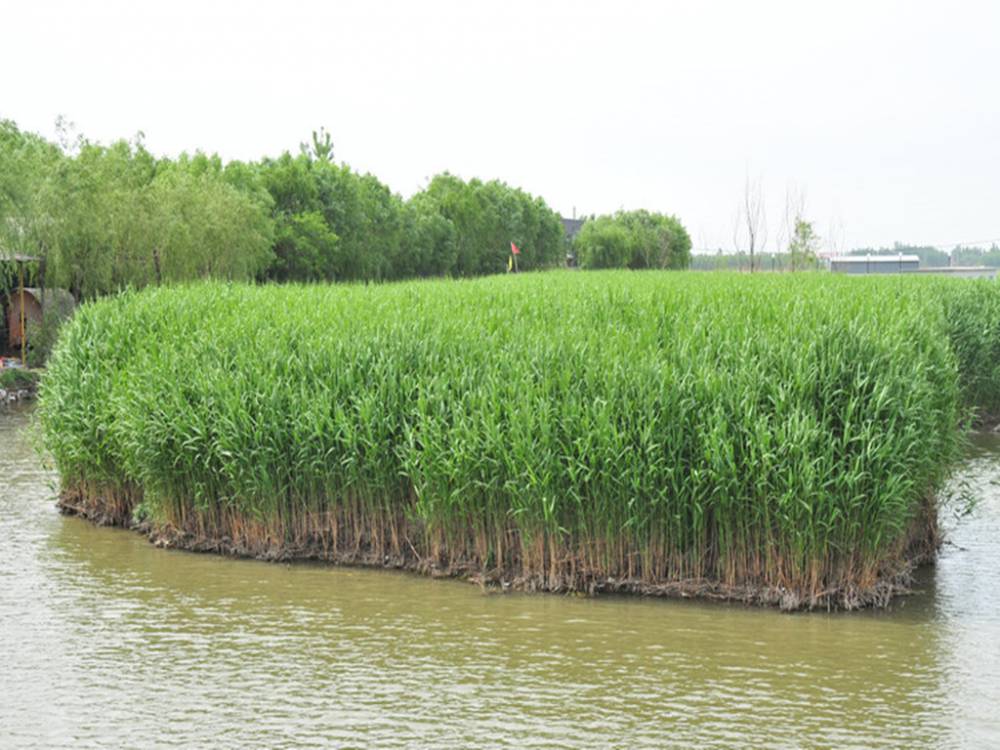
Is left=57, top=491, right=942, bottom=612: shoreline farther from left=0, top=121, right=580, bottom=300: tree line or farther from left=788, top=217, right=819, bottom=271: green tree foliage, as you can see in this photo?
left=788, top=217, right=819, bottom=271: green tree foliage

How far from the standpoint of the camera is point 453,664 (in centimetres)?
842

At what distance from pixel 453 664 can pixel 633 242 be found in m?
87.6

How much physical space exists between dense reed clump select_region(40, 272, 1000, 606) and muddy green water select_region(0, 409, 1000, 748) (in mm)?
417

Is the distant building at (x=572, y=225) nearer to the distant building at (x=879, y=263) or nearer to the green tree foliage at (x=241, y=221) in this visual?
the green tree foliage at (x=241, y=221)

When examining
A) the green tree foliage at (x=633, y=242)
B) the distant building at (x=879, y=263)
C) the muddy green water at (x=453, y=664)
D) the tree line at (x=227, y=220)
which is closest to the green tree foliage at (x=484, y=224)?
the tree line at (x=227, y=220)

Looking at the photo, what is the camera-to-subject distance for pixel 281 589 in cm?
1040

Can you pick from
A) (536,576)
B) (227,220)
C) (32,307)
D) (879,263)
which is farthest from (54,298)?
(879,263)

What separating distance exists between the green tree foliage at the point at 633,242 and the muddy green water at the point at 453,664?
79.2 m

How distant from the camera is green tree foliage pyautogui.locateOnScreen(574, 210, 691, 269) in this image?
296 ft

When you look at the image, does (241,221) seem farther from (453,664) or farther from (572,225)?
(572,225)

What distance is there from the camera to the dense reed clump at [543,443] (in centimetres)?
948

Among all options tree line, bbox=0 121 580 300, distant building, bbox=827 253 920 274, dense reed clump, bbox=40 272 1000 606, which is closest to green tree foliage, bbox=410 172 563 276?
tree line, bbox=0 121 580 300

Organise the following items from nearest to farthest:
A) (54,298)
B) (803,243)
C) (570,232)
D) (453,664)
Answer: (453,664), (54,298), (803,243), (570,232)

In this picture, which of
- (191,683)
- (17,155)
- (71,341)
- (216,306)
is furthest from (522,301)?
(17,155)
